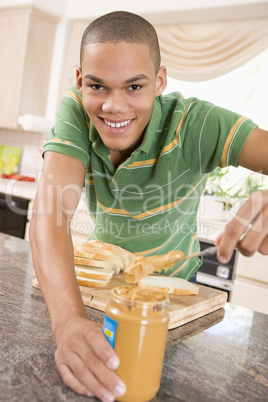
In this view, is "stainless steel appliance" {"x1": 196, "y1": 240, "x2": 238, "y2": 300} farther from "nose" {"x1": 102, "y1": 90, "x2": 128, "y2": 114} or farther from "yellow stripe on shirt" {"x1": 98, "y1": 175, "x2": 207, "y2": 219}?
"nose" {"x1": 102, "y1": 90, "x2": 128, "y2": 114}

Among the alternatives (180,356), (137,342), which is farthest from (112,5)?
(137,342)

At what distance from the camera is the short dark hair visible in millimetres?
1166

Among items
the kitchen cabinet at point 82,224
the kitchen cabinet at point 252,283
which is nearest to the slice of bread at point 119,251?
the kitchen cabinet at point 252,283

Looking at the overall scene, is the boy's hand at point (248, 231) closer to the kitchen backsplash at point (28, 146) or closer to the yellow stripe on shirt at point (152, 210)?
the yellow stripe on shirt at point (152, 210)

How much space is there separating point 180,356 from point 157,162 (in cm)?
65

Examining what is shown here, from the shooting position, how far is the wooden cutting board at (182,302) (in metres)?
1.18

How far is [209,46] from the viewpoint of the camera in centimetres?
354

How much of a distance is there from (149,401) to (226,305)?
28.5 inches

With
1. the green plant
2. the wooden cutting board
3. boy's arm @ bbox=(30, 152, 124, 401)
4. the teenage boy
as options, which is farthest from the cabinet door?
the wooden cutting board

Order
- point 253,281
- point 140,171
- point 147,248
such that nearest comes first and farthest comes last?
1. point 140,171
2. point 147,248
3. point 253,281

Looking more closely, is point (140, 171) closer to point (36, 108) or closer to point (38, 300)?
point (38, 300)

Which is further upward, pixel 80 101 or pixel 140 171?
pixel 80 101

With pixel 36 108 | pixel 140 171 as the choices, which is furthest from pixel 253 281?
pixel 36 108

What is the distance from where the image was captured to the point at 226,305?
1.44 metres
